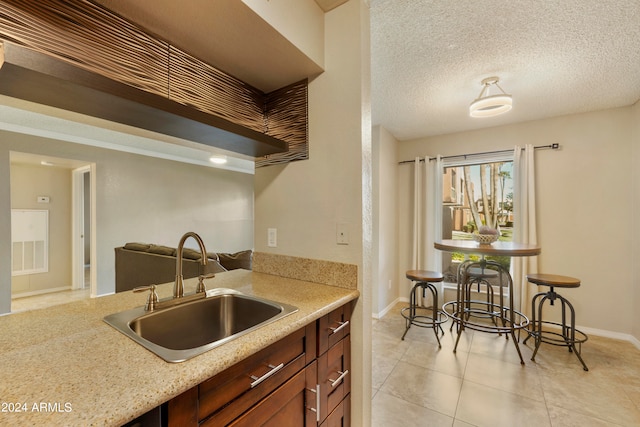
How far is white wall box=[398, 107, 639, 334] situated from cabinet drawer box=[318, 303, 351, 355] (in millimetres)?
2968

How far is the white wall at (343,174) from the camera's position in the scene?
1.38m

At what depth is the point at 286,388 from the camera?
0.95 metres

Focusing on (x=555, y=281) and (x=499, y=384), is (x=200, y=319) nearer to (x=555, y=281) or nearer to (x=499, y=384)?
(x=499, y=384)

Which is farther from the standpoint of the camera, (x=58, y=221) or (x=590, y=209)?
(x=58, y=221)

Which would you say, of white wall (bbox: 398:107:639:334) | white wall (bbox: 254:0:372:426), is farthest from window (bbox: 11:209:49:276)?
white wall (bbox: 398:107:639:334)

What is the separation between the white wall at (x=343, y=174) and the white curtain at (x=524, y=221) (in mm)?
2644

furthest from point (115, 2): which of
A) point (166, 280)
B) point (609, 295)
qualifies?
point (609, 295)

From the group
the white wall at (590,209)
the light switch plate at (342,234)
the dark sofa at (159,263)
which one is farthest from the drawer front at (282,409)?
the white wall at (590,209)

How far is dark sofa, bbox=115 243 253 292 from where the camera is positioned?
3.04 metres

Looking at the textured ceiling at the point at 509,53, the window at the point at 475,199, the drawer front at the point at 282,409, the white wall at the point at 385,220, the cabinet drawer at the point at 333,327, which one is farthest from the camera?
the window at the point at 475,199

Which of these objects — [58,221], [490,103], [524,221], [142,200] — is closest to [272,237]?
[490,103]

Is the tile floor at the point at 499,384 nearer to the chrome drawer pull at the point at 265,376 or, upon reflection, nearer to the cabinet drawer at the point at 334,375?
the cabinet drawer at the point at 334,375

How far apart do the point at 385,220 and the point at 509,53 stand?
207cm

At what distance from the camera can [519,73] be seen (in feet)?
6.98
